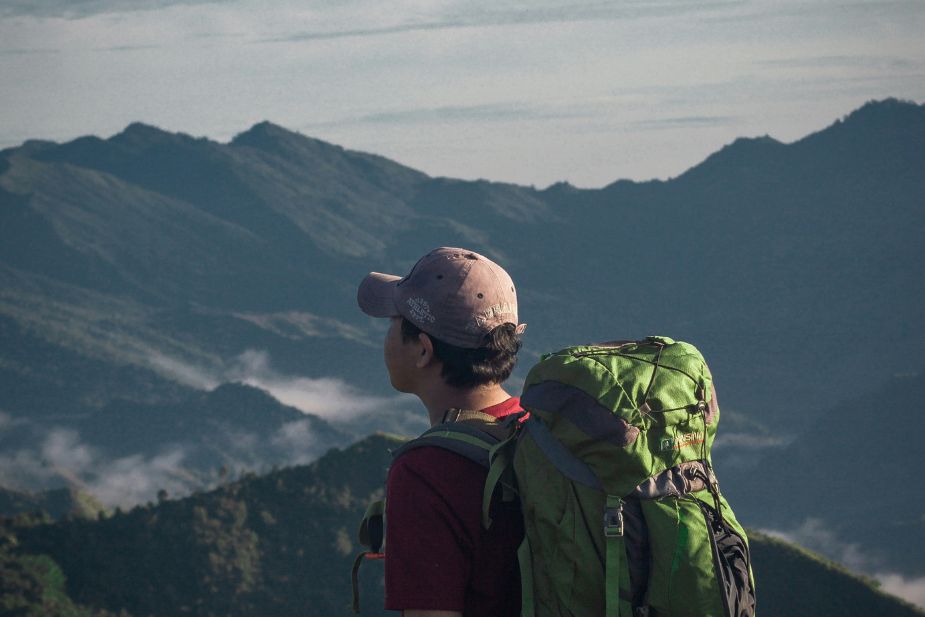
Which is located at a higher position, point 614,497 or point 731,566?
point 614,497

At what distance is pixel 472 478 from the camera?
4.38 meters

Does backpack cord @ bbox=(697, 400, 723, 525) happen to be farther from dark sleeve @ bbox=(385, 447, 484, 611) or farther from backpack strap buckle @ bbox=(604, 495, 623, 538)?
dark sleeve @ bbox=(385, 447, 484, 611)

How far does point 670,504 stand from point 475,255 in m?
1.45

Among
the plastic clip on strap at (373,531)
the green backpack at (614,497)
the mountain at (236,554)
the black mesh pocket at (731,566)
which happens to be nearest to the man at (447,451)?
the green backpack at (614,497)

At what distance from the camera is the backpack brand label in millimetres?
4352

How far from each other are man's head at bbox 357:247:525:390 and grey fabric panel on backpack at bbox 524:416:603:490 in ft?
1.82

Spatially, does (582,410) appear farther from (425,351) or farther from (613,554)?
(425,351)

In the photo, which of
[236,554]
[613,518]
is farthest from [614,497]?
[236,554]

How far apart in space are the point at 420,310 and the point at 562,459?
96cm

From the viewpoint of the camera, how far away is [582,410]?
169 inches

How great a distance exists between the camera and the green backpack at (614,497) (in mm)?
4227

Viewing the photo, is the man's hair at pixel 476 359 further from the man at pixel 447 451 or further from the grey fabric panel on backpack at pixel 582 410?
the grey fabric panel on backpack at pixel 582 410

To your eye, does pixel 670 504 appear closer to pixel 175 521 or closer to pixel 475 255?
pixel 475 255

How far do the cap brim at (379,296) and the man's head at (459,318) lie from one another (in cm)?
5
